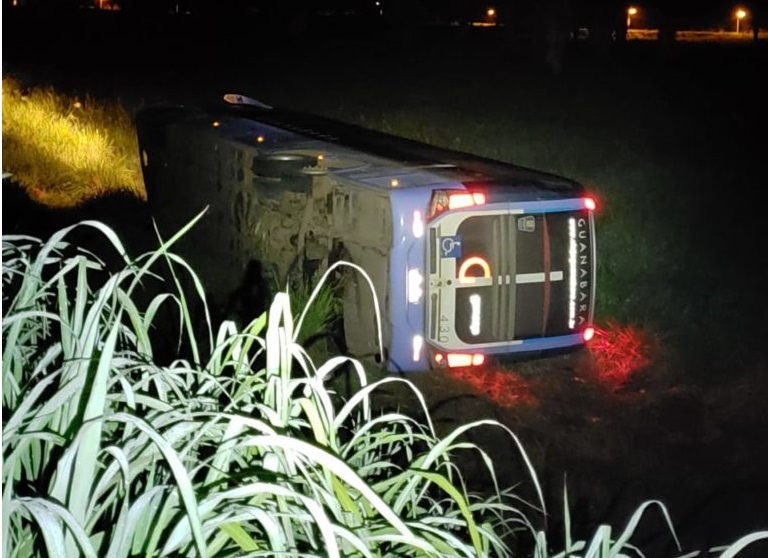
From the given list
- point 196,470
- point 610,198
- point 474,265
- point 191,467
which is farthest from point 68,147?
point 196,470

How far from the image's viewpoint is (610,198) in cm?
1495

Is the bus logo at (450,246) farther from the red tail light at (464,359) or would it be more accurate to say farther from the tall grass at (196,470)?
the tall grass at (196,470)

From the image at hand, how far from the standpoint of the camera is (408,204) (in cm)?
727

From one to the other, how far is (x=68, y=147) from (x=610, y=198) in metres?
7.09

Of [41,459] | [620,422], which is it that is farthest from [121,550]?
[620,422]

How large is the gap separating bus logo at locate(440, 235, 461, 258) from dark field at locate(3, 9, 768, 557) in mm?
924

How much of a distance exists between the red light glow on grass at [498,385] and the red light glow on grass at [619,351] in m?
0.70

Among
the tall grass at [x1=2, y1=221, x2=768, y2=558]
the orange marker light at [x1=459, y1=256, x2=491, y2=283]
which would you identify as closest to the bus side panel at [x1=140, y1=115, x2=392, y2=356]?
the orange marker light at [x1=459, y1=256, x2=491, y2=283]

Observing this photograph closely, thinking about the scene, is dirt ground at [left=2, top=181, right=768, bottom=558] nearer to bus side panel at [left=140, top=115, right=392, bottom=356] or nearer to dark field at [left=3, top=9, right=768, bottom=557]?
dark field at [left=3, top=9, right=768, bottom=557]

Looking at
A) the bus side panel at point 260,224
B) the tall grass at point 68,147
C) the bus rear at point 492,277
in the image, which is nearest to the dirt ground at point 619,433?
the bus rear at point 492,277

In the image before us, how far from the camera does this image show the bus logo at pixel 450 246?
7367 millimetres

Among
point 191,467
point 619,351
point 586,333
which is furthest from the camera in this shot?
point 619,351

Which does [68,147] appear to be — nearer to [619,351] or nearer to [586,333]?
[619,351]

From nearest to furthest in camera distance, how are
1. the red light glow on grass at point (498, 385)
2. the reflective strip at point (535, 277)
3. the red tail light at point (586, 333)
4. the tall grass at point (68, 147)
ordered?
the reflective strip at point (535, 277)
the red tail light at point (586, 333)
the red light glow on grass at point (498, 385)
the tall grass at point (68, 147)
